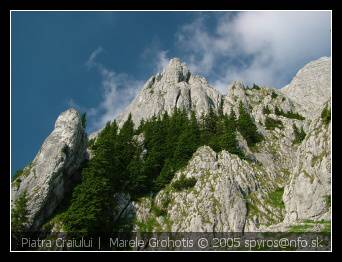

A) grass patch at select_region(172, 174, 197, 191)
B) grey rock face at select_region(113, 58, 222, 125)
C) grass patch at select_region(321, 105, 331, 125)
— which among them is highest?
grey rock face at select_region(113, 58, 222, 125)

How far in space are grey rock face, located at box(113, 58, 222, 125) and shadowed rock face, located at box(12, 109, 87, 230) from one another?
175 feet

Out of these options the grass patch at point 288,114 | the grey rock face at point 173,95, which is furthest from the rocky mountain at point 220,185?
the grey rock face at point 173,95

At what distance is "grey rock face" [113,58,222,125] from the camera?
493 feet

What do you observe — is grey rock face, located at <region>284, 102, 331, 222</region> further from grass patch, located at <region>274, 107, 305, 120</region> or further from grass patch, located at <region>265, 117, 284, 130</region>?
grass patch, located at <region>274, 107, 305, 120</region>

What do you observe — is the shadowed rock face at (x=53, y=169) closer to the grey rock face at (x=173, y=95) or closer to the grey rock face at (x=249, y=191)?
the grey rock face at (x=249, y=191)

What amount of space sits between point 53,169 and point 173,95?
78.5 meters

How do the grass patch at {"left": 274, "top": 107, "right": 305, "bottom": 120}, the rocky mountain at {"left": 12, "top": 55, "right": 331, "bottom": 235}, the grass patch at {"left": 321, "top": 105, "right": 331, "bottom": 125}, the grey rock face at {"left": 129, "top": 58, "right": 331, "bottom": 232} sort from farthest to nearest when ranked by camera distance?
the grass patch at {"left": 274, "top": 107, "right": 305, "bottom": 120}
the rocky mountain at {"left": 12, "top": 55, "right": 331, "bottom": 235}
the grey rock face at {"left": 129, "top": 58, "right": 331, "bottom": 232}
the grass patch at {"left": 321, "top": 105, "right": 331, "bottom": 125}

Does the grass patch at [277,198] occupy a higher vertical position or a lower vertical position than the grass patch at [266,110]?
lower

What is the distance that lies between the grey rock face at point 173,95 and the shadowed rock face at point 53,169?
53426 millimetres

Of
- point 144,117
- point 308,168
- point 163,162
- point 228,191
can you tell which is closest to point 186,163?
point 163,162

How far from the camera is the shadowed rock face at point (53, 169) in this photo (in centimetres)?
7869

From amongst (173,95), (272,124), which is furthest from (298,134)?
(173,95)

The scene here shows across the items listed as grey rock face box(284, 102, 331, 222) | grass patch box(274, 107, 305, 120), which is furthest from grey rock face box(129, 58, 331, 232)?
grass patch box(274, 107, 305, 120)
